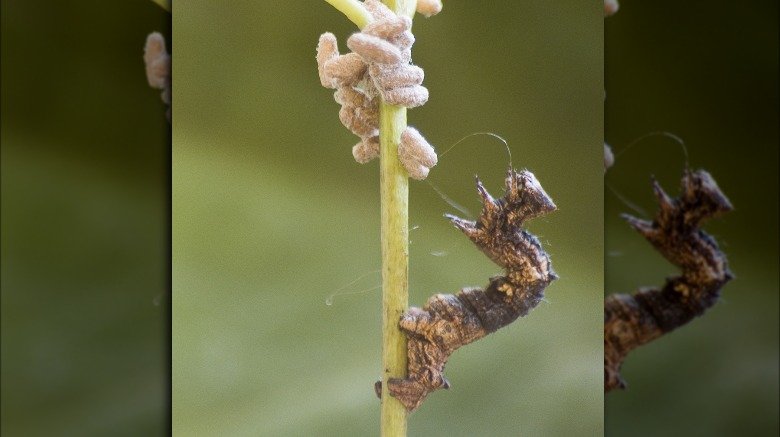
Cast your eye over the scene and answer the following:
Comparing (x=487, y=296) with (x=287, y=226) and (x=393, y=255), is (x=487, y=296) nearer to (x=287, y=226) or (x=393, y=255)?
(x=393, y=255)

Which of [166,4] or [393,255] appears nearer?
[393,255]

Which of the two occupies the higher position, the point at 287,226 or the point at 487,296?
the point at 287,226

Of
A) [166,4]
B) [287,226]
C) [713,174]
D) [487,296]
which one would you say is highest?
[166,4]

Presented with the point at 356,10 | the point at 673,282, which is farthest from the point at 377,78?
the point at 673,282

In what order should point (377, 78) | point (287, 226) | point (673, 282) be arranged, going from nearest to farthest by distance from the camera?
point (377, 78)
point (287, 226)
point (673, 282)

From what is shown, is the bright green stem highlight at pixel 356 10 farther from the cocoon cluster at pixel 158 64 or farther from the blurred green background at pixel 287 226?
the cocoon cluster at pixel 158 64

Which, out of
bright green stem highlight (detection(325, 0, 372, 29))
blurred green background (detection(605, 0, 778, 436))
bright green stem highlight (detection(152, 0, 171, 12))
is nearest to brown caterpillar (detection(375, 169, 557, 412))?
bright green stem highlight (detection(325, 0, 372, 29))

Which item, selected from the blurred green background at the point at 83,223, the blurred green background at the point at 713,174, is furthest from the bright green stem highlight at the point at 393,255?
the blurred green background at the point at 713,174

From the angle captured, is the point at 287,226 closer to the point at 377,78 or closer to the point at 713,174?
the point at 377,78

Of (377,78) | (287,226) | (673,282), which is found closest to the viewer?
(377,78)
